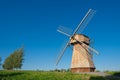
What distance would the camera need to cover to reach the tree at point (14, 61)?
78.7m

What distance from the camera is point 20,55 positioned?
80438mm

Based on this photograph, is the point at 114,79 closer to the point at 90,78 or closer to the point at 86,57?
the point at 90,78

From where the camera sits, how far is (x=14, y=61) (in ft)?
257

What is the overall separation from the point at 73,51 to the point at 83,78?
15762mm

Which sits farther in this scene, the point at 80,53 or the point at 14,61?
the point at 14,61

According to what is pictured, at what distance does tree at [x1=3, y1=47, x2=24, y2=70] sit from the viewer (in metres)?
78.7

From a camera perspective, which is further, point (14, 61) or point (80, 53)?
point (14, 61)

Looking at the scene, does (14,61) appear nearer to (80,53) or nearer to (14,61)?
(14,61)

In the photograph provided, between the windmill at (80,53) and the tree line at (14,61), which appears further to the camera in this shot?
the tree line at (14,61)

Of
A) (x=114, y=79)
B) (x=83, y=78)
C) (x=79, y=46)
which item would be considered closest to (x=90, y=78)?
(x=83, y=78)

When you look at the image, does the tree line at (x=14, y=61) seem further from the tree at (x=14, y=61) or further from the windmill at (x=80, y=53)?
the windmill at (x=80, y=53)

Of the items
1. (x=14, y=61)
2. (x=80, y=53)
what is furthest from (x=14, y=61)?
(x=80, y=53)

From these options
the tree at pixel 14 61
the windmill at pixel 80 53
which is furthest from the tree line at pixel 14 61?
the windmill at pixel 80 53

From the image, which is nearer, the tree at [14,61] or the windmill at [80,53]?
the windmill at [80,53]
